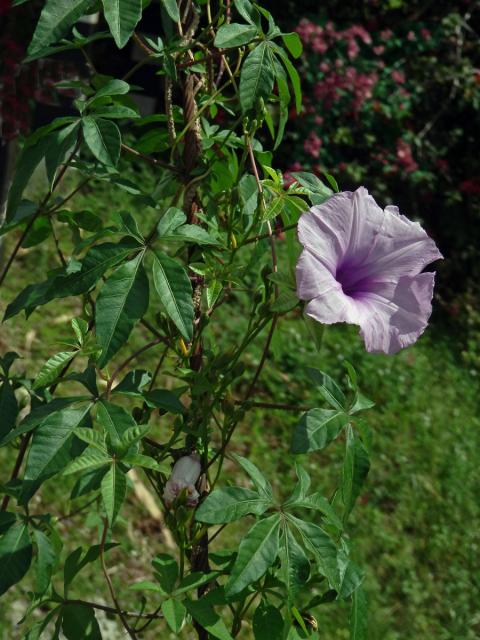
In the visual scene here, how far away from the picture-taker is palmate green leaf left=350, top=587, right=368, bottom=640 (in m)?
1.07

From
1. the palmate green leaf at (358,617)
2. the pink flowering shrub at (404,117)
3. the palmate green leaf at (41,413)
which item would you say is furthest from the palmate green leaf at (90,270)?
the pink flowering shrub at (404,117)

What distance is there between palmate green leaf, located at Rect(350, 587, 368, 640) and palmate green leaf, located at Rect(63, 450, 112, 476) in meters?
0.37

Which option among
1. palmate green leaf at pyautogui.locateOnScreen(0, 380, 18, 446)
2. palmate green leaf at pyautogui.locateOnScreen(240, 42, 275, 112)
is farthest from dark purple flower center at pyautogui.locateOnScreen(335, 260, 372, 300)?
palmate green leaf at pyautogui.locateOnScreen(0, 380, 18, 446)

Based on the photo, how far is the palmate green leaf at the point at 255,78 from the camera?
98 cm

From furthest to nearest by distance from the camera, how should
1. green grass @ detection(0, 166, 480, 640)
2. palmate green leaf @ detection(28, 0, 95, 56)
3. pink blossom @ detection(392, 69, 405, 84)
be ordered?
pink blossom @ detection(392, 69, 405, 84)
green grass @ detection(0, 166, 480, 640)
palmate green leaf @ detection(28, 0, 95, 56)

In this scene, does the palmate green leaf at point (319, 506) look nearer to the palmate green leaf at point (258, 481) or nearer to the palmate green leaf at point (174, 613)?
the palmate green leaf at point (258, 481)

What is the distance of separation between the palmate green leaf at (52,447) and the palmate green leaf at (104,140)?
28cm

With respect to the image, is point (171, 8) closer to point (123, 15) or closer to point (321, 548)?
point (123, 15)

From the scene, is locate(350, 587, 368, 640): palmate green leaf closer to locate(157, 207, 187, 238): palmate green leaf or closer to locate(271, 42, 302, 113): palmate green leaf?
locate(157, 207, 187, 238): palmate green leaf

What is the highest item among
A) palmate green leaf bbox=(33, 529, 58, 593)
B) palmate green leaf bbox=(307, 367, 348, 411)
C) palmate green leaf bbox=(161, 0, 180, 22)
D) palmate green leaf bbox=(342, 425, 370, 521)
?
palmate green leaf bbox=(161, 0, 180, 22)

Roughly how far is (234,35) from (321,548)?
0.58 meters

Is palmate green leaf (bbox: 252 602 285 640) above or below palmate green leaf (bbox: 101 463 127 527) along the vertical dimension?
below

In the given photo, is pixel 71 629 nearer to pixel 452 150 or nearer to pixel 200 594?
pixel 200 594

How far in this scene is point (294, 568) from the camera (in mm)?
956
